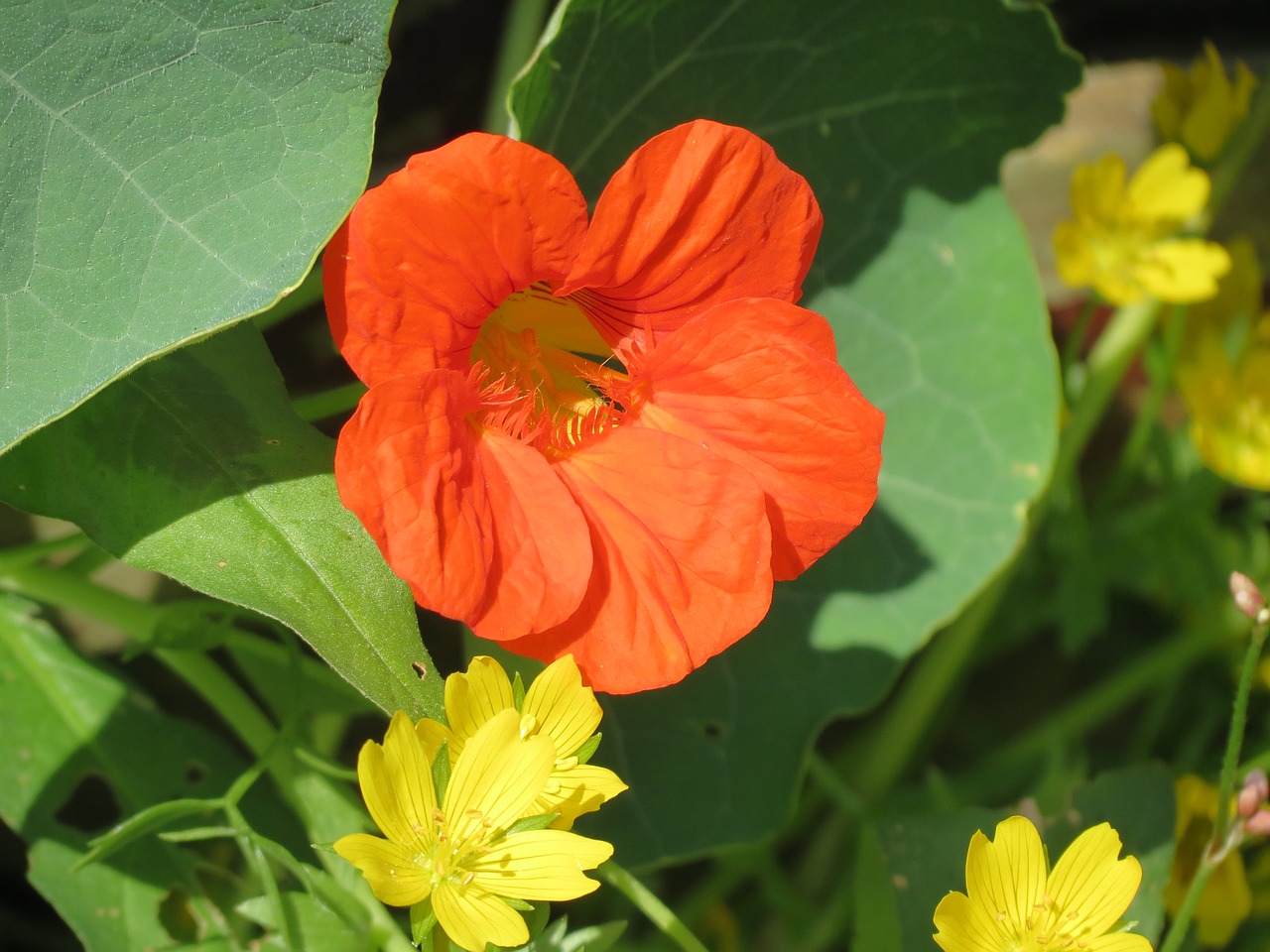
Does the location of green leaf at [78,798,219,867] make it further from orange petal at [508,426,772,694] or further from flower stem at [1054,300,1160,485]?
flower stem at [1054,300,1160,485]

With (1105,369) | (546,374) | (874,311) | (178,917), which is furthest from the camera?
(1105,369)

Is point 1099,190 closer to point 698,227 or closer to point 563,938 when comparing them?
point 698,227

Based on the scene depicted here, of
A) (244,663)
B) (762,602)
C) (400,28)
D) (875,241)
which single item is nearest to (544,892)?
(762,602)

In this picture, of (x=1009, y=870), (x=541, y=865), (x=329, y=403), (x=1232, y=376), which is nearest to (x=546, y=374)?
(x=329, y=403)

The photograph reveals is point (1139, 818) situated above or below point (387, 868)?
below

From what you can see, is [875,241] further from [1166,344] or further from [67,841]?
[67,841]

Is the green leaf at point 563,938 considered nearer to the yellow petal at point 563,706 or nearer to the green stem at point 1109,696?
the yellow petal at point 563,706
